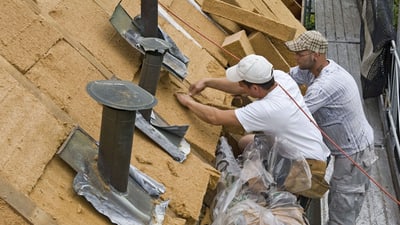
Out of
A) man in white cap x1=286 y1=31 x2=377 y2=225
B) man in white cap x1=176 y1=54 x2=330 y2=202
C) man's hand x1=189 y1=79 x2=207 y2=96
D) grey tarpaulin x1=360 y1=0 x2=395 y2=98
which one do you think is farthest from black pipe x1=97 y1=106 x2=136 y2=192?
grey tarpaulin x1=360 y1=0 x2=395 y2=98

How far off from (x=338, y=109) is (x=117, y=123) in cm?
285

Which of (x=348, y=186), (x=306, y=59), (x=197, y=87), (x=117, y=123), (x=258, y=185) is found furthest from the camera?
(x=348, y=186)

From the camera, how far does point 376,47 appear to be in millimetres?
8547

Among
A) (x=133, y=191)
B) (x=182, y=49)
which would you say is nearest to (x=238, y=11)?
(x=182, y=49)

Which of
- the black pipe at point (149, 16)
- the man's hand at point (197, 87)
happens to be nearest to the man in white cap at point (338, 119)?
the man's hand at point (197, 87)

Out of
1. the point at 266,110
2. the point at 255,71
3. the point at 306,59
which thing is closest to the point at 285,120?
the point at 266,110

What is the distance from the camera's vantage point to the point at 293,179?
195 inches

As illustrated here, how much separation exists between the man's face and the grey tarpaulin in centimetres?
286

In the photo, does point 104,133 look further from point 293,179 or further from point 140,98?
point 293,179

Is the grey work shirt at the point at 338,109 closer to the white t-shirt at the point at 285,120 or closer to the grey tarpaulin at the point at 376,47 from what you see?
the white t-shirt at the point at 285,120

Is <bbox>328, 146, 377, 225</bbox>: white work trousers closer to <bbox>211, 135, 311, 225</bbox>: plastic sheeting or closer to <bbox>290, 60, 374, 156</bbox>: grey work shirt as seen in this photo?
<bbox>290, 60, 374, 156</bbox>: grey work shirt

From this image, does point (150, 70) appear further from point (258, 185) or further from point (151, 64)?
point (258, 185)

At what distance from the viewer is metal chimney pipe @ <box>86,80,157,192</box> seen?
10.5ft

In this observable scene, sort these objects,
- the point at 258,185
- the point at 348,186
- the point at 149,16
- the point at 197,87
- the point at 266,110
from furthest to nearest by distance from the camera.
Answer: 1. the point at 348,186
2. the point at 197,87
3. the point at 149,16
4. the point at 266,110
5. the point at 258,185
